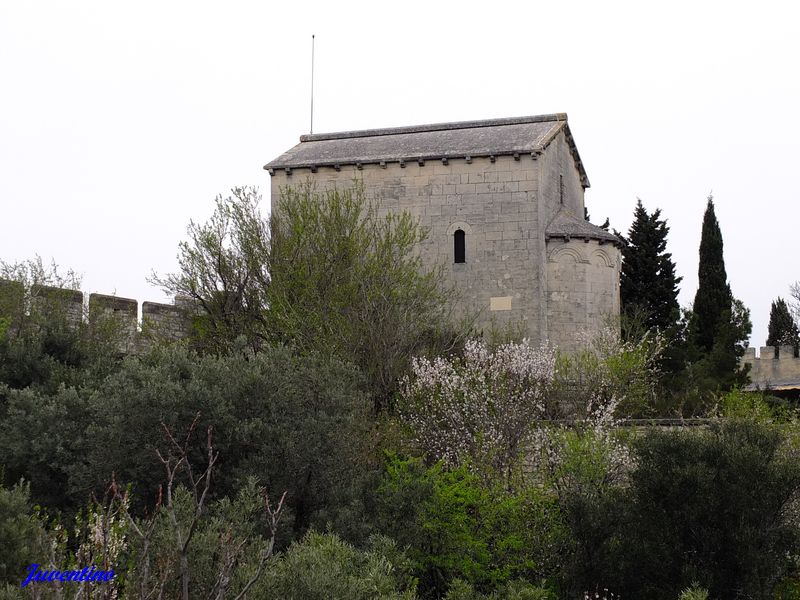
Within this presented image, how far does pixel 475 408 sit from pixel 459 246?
1114 cm

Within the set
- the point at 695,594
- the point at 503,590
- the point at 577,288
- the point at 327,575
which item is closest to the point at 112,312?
the point at 503,590

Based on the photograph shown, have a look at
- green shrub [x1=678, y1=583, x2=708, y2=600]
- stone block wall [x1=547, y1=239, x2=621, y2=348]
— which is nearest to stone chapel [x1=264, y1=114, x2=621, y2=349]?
stone block wall [x1=547, y1=239, x2=621, y2=348]

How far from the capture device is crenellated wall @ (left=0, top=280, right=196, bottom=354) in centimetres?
2259

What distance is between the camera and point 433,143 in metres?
30.5

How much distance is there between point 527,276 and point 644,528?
14275mm

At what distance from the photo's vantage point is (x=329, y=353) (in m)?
20.0

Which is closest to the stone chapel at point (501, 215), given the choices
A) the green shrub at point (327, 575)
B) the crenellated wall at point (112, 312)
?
the crenellated wall at point (112, 312)

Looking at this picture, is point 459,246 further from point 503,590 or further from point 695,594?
point 695,594

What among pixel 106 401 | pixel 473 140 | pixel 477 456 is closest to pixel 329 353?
pixel 477 456

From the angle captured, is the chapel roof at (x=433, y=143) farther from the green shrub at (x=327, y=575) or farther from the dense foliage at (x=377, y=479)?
the green shrub at (x=327, y=575)

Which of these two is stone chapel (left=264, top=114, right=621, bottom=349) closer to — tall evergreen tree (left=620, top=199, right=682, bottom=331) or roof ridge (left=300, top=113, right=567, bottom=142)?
roof ridge (left=300, top=113, right=567, bottom=142)

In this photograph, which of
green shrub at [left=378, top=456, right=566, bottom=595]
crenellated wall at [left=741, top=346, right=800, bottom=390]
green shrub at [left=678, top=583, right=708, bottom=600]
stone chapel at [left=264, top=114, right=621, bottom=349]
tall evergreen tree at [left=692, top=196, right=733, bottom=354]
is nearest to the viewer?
green shrub at [left=678, top=583, right=708, bottom=600]

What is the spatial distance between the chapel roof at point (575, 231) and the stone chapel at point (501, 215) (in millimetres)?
31

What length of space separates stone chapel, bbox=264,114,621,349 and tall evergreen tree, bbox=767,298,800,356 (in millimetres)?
26439
